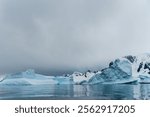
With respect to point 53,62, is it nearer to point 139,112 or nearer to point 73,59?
point 73,59

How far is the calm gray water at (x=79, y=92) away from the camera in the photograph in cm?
363

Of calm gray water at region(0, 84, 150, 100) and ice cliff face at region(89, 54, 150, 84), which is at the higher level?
ice cliff face at region(89, 54, 150, 84)

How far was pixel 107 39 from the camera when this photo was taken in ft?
12.4

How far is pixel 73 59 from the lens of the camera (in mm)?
3752

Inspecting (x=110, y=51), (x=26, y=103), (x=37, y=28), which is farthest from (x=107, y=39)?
(x=26, y=103)

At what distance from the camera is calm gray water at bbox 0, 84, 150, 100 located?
11.9 feet

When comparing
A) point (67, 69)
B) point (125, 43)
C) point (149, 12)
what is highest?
point (149, 12)

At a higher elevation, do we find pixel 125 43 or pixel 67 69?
pixel 125 43

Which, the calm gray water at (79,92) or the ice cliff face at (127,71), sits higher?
the ice cliff face at (127,71)

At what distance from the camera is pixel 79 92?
3.64 m

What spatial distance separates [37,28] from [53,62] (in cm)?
36

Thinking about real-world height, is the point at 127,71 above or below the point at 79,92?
above

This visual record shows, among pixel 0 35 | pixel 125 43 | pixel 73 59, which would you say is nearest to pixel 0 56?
pixel 0 35

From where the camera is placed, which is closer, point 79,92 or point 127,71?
point 79,92
